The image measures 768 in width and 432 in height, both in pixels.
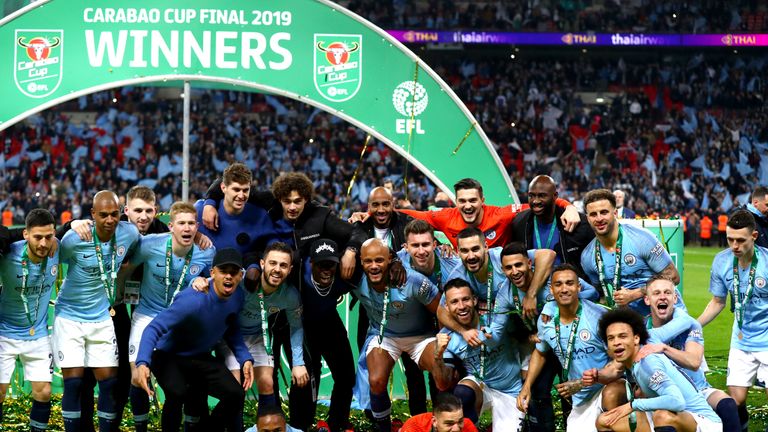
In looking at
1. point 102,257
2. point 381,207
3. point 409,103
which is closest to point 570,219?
point 381,207

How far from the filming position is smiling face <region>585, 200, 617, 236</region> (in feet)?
24.6

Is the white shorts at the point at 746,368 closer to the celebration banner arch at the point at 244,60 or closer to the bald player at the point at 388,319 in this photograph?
the bald player at the point at 388,319

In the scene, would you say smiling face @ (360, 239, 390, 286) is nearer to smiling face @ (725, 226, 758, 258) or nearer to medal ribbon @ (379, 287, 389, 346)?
medal ribbon @ (379, 287, 389, 346)

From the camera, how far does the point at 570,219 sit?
7.88 meters

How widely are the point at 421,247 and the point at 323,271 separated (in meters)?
0.76

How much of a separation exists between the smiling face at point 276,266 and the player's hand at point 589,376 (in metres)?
2.21

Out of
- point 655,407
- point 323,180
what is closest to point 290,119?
point 323,180

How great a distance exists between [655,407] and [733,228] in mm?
1969

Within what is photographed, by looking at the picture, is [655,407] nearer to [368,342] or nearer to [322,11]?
[368,342]

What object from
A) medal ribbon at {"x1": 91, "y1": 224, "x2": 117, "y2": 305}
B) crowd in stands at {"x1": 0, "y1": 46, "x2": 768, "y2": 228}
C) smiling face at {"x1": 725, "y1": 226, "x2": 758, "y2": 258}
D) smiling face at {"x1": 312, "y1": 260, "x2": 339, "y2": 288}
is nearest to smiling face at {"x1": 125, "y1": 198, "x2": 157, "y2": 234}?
medal ribbon at {"x1": 91, "y1": 224, "x2": 117, "y2": 305}

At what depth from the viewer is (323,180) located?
29188 millimetres

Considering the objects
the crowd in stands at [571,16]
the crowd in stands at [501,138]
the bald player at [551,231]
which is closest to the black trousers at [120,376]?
the bald player at [551,231]

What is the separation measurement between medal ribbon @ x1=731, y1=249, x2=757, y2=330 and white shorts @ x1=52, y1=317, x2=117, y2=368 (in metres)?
4.78

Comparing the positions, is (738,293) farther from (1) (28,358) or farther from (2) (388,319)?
(1) (28,358)
